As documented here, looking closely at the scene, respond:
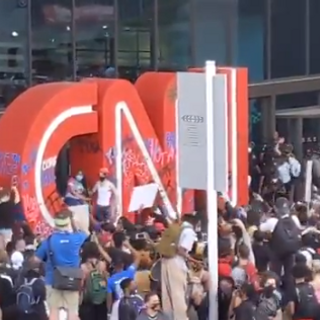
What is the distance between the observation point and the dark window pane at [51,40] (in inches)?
848

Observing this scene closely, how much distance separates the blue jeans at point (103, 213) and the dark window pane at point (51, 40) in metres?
4.59

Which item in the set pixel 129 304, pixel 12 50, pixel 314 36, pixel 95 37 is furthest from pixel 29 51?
pixel 129 304

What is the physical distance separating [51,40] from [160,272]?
10.4 metres

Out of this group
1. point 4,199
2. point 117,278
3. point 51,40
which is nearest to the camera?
point 117,278

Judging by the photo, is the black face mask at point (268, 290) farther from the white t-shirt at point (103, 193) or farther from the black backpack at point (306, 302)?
the white t-shirt at point (103, 193)

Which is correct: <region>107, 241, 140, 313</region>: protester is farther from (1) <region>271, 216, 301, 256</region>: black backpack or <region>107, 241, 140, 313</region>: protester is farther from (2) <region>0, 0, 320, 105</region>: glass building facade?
(2) <region>0, 0, 320, 105</region>: glass building facade

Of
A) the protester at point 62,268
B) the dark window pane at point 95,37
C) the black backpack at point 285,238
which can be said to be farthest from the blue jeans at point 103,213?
the dark window pane at point 95,37

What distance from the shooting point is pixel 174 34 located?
78.6ft

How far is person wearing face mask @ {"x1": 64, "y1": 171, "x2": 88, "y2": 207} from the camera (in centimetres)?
1762

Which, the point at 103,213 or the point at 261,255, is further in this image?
the point at 103,213

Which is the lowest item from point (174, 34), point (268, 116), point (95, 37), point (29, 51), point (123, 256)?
point (123, 256)

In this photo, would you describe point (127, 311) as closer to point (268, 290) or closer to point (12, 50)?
point (268, 290)

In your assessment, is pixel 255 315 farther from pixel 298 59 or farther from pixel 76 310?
pixel 298 59

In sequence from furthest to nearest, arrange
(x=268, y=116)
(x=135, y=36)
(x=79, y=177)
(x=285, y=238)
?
(x=268, y=116), (x=135, y=36), (x=79, y=177), (x=285, y=238)
